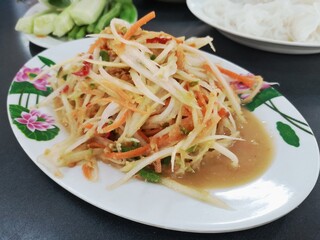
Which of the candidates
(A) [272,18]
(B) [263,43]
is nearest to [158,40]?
(B) [263,43]

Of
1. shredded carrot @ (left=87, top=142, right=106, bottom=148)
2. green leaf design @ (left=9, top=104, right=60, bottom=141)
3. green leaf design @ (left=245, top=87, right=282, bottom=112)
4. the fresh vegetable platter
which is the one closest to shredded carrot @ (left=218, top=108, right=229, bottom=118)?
green leaf design @ (left=245, top=87, right=282, bottom=112)

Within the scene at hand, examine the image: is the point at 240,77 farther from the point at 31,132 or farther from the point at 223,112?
the point at 31,132

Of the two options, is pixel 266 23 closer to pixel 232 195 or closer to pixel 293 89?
pixel 293 89

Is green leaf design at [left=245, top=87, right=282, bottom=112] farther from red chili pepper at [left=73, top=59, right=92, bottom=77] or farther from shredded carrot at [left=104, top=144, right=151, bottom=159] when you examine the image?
red chili pepper at [left=73, top=59, right=92, bottom=77]

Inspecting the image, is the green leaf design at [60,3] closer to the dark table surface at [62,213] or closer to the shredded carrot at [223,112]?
the dark table surface at [62,213]

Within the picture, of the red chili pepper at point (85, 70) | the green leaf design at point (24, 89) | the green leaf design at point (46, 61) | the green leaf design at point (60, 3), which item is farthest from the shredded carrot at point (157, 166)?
the green leaf design at point (60, 3)

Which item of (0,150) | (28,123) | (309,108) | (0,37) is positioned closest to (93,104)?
(28,123)

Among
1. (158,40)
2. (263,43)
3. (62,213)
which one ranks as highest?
(158,40)
